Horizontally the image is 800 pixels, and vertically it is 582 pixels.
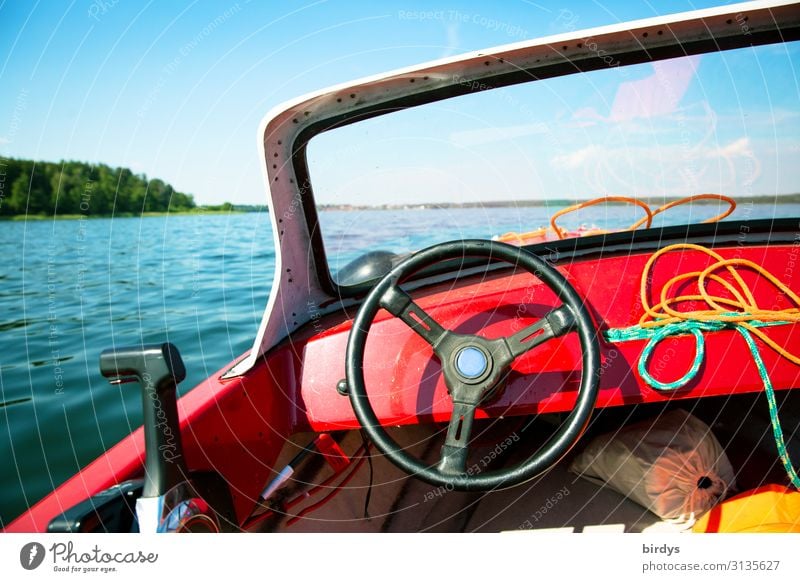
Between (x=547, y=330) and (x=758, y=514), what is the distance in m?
0.90

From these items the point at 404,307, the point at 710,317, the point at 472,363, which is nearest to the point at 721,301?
the point at 710,317

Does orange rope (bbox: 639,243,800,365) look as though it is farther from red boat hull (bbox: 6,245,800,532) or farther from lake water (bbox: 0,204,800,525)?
lake water (bbox: 0,204,800,525)

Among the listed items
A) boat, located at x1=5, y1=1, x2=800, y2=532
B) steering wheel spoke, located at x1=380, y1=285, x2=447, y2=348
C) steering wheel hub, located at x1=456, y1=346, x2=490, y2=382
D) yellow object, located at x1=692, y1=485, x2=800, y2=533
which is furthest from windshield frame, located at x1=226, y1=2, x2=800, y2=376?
yellow object, located at x1=692, y1=485, x2=800, y2=533

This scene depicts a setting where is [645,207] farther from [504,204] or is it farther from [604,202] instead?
[504,204]

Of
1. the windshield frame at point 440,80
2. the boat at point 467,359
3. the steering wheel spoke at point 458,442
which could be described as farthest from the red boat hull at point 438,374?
the steering wheel spoke at point 458,442

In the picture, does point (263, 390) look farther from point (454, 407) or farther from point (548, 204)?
point (548, 204)

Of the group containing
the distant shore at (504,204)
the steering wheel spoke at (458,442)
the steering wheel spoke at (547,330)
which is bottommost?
the steering wheel spoke at (458,442)

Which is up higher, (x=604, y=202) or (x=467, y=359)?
(x=604, y=202)

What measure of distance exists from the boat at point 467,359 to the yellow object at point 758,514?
13cm

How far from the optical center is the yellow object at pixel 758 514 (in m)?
1.69

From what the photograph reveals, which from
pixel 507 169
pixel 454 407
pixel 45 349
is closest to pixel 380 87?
pixel 507 169

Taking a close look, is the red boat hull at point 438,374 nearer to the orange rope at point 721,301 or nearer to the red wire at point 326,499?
the orange rope at point 721,301

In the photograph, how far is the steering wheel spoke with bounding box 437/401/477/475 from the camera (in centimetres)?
147

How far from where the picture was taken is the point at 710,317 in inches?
71.2
